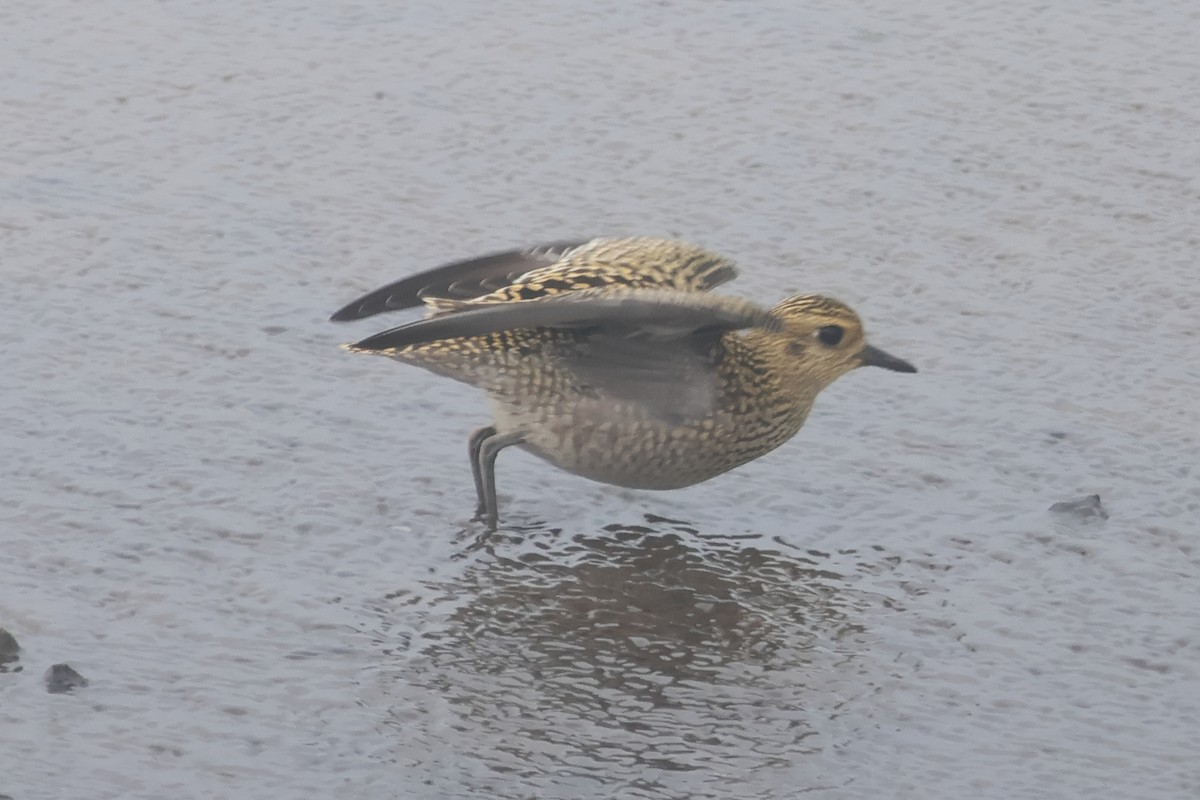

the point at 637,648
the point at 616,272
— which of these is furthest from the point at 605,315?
the point at 637,648

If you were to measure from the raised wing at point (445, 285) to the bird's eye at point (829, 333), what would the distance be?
3.02 ft

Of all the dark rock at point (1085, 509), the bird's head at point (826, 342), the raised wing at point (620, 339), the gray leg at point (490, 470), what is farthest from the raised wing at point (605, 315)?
the dark rock at point (1085, 509)

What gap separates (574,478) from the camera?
6590 millimetres

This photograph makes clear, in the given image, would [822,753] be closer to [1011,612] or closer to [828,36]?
[1011,612]

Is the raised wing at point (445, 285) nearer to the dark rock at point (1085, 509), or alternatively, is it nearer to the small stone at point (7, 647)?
the small stone at point (7, 647)

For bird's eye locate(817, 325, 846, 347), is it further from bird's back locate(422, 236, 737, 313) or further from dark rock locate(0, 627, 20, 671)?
dark rock locate(0, 627, 20, 671)

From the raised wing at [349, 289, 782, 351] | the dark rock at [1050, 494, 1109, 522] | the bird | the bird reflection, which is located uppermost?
the raised wing at [349, 289, 782, 351]

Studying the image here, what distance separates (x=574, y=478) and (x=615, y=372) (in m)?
0.57

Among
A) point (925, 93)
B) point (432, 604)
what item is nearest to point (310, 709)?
point (432, 604)

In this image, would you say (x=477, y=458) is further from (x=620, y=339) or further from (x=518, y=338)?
(x=620, y=339)

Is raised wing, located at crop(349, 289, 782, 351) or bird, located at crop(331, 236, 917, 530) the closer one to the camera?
raised wing, located at crop(349, 289, 782, 351)

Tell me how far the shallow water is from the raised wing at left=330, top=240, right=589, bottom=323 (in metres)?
0.41

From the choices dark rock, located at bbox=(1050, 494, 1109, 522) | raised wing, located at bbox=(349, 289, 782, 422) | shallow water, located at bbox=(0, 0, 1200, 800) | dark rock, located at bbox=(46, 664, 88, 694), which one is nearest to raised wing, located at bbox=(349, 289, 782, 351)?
raised wing, located at bbox=(349, 289, 782, 422)

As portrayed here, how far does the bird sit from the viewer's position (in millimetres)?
6082
